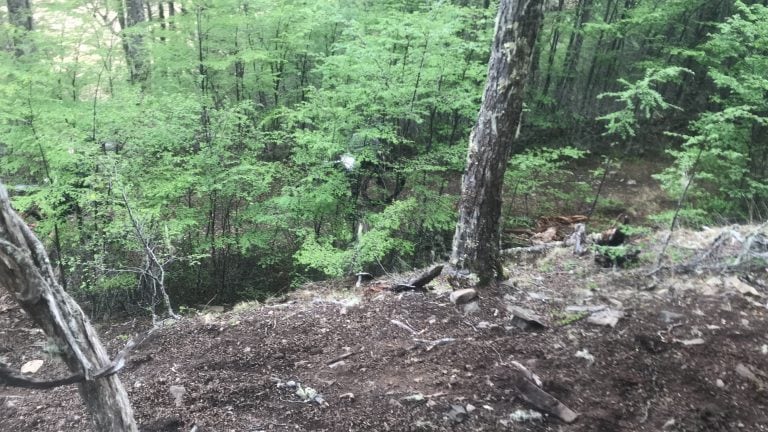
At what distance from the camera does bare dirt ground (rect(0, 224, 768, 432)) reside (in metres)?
3.02

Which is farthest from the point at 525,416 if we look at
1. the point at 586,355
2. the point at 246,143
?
the point at 246,143

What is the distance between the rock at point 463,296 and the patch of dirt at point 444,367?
0.30ft

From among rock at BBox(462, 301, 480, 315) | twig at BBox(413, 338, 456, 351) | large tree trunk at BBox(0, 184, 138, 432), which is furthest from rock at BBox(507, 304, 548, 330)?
large tree trunk at BBox(0, 184, 138, 432)

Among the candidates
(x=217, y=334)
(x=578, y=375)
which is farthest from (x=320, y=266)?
(x=578, y=375)

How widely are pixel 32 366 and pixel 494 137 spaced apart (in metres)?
6.32

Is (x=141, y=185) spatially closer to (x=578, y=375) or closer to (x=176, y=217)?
(x=176, y=217)

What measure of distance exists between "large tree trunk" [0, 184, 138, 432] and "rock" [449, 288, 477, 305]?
2.92m

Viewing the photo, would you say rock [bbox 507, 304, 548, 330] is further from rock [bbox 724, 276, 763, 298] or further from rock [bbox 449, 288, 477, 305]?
rock [bbox 724, 276, 763, 298]

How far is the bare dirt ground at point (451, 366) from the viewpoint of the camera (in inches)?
119

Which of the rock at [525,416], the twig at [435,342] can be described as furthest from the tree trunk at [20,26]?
the rock at [525,416]

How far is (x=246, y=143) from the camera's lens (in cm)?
920

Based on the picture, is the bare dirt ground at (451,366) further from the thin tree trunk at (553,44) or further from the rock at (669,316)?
the thin tree trunk at (553,44)

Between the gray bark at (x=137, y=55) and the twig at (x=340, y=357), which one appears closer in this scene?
the twig at (x=340, y=357)

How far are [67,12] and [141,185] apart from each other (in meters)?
4.00
